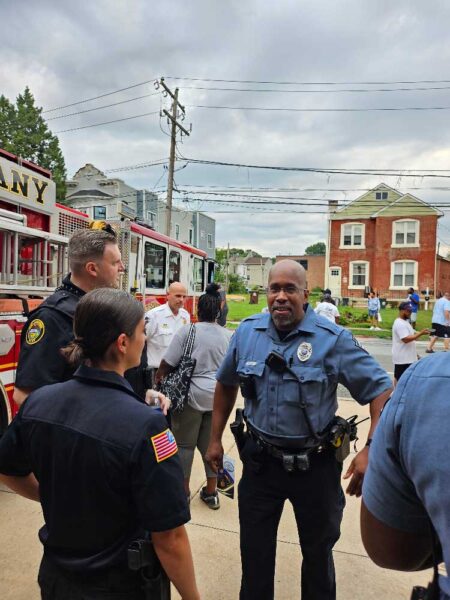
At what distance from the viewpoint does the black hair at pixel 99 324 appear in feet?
4.48

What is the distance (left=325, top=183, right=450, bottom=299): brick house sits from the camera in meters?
29.9

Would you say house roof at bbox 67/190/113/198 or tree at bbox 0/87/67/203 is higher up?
tree at bbox 0/87/67/203

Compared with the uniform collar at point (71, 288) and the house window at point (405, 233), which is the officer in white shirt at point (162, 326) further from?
the house window at point (405, 233)

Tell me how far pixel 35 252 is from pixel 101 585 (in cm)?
366

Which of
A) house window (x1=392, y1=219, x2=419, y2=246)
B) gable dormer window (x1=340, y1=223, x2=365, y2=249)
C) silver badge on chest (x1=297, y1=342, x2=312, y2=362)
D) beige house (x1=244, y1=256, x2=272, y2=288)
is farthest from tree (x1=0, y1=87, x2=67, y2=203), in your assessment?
beige house (x1=244, y1=256, x2=272, y2=288)

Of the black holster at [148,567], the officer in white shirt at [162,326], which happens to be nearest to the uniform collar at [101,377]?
the black holster at [148,567]

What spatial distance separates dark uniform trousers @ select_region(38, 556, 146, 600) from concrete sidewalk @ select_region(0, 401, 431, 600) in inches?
59.9

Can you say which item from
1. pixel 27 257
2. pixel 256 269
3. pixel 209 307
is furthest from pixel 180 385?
pixel 256 269

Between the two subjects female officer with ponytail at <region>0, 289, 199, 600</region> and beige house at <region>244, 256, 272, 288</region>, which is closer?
female officer with ponytail at <region>0, 289, 199, 600</region>

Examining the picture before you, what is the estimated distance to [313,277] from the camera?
56312 millimetres

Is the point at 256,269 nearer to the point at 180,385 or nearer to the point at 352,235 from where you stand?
the point at 352,235

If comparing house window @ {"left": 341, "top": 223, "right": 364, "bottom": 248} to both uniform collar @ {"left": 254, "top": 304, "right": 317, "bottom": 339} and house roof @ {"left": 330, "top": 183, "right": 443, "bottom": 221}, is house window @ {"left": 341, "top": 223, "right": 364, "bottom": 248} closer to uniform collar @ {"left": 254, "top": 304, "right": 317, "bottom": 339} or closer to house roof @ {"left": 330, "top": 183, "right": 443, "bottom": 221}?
house roof @ {"left": 330, "top": 183, "right": 443, "bottom": 221}

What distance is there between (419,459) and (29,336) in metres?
1.66

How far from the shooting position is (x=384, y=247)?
3080cm
